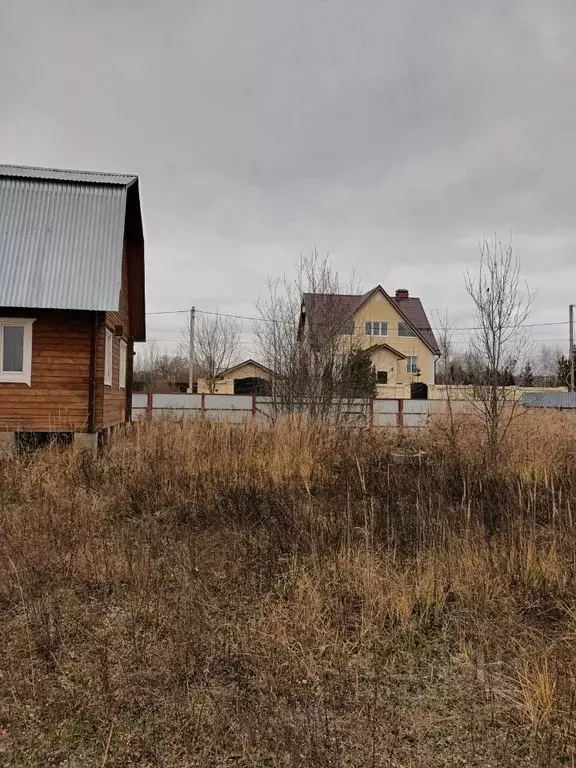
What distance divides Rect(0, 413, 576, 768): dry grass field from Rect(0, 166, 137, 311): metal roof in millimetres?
4622

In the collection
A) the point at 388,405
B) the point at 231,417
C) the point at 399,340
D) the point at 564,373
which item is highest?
the point at 399,340

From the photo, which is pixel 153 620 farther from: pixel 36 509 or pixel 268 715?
pixel 36 509

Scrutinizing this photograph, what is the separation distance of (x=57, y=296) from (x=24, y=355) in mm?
1327

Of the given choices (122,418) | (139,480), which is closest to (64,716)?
(139,480)

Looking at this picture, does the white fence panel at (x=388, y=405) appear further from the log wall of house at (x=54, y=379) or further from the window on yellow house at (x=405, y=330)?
the window on yellow house at (x=405, y=330)

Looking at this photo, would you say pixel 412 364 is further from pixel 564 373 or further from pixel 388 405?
pixel 388 405

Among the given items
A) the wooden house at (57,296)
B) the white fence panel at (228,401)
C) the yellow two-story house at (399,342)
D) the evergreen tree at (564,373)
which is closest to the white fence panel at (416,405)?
the white fence panel at (228,401)

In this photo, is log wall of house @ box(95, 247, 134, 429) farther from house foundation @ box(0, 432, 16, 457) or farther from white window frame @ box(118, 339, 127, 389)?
house foundation @ box(0, 432, 16, 457)

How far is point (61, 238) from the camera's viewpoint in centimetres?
977

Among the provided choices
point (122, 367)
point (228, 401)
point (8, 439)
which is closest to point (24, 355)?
→ point (8, 439)

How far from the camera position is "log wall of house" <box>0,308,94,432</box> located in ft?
30.8

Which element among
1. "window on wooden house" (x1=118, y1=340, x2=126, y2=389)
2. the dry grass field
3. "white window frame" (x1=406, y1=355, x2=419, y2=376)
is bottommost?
the dry grass field

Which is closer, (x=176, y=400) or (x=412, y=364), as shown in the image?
(x=176, y=400)

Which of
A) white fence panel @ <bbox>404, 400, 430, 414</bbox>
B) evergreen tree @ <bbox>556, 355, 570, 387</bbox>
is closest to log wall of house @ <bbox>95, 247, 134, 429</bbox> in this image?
white fence panel @ <bbox>404, 400, 430, 414</bbox>
